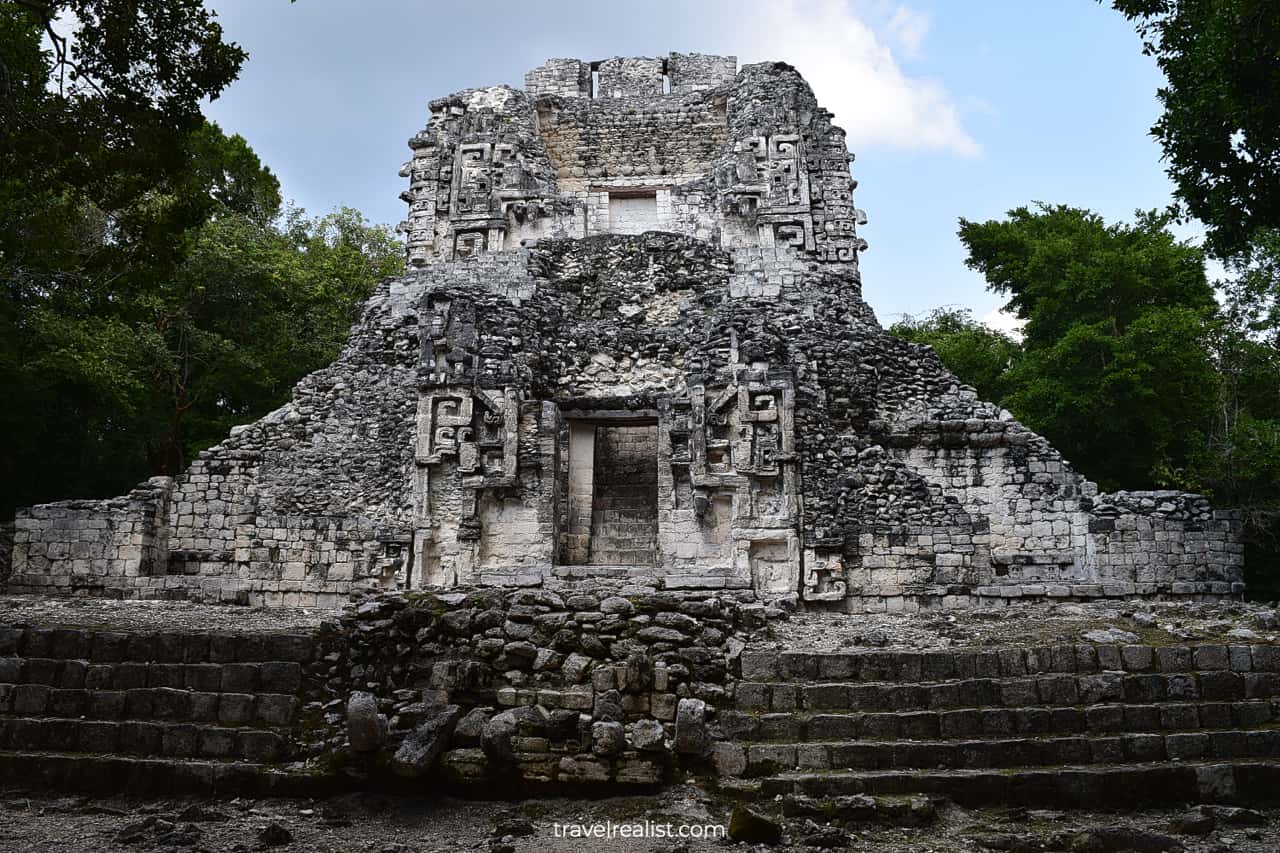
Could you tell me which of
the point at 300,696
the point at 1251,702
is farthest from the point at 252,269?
the point at 1251,702

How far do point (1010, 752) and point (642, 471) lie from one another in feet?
26.9

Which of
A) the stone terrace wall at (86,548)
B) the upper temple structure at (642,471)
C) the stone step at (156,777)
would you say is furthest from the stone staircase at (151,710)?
the stone terrace wall at (86,548)

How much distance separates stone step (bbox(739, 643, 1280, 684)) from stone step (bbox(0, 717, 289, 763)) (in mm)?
3198

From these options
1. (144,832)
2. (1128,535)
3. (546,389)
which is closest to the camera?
(144,832)

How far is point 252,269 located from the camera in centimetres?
1859

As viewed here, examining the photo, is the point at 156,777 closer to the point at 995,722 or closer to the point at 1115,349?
the point at 995,722

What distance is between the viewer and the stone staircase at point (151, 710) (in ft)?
19.1

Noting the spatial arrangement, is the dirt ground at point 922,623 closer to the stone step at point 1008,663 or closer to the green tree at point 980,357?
the stone step at point 1008,663

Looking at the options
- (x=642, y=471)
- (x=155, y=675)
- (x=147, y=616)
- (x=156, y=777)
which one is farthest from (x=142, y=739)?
(x=642, y=471)

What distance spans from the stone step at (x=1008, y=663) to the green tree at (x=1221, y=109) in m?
5.84

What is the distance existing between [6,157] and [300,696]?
17.4ft

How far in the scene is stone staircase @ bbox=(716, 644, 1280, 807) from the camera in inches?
217

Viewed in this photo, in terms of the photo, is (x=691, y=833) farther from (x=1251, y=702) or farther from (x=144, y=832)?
(x=1251, y=702)

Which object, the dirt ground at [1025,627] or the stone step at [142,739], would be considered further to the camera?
the dirt ground at [1025,627]
